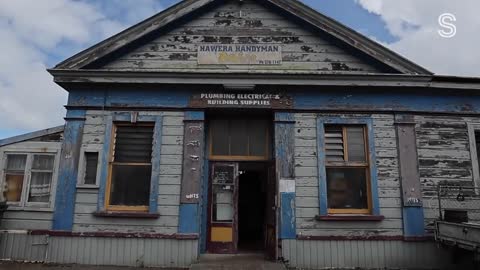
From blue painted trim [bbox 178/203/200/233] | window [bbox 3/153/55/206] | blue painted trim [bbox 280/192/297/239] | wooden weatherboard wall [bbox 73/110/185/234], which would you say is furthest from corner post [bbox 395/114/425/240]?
window [bbox 3/153/55/206]

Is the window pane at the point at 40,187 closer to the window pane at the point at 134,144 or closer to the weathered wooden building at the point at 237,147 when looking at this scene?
the weathered wooden building at the point at 237,147

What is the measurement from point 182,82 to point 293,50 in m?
2.64

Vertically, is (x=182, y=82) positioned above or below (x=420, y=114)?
above

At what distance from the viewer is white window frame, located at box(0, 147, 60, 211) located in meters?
7.75

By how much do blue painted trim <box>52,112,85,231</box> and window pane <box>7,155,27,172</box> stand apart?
0.92 m

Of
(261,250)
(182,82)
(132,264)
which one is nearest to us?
(132,264)

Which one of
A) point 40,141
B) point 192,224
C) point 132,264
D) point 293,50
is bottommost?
point 132,264

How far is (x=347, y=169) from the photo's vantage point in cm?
792

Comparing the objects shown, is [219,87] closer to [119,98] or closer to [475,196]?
[119,98]

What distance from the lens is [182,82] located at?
Result: 7.90m

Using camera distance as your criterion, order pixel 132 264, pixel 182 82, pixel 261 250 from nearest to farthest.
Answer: pixel 132 264
pixel 182 82
pixel 261 250

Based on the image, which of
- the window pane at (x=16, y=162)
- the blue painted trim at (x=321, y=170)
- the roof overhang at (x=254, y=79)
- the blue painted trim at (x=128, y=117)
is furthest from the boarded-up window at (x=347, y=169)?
the window pane at (x=16, y=162)

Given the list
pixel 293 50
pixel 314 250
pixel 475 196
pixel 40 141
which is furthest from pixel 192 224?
pixel 475 196

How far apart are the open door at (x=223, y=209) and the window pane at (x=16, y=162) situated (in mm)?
4136
